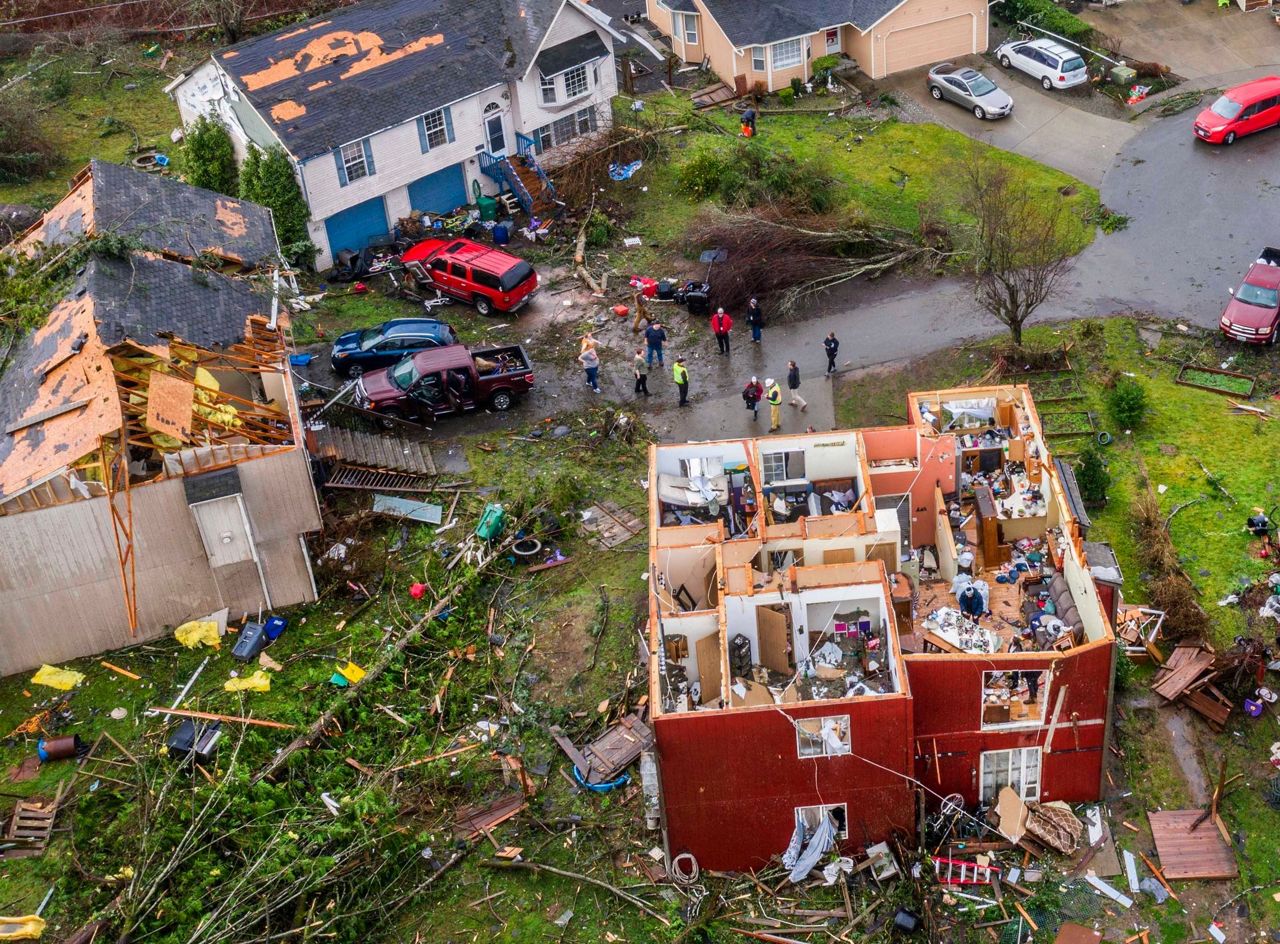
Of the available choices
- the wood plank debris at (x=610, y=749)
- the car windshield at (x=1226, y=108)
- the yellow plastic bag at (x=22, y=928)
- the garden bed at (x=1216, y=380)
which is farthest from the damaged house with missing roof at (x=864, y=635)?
the car windshield at (x=1226, y=108)

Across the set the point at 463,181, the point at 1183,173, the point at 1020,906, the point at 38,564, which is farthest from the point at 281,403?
the point at 1183,173

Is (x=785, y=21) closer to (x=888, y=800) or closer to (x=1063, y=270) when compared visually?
(x=1063, y=270)

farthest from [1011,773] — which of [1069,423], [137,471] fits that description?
[137,471]

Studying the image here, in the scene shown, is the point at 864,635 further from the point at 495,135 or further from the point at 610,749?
the point at 495,135

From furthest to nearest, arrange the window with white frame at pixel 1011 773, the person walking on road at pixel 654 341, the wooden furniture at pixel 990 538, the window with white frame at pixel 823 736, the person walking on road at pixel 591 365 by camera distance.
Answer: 1. the person walking on road at pixel 654 341
2. the person walking on road at pixel 591 365
3. the wooden furniture at pixel 990 538
4. the window with white frame at pixel 1011 773
5. the window with white frame at pixel 823 736

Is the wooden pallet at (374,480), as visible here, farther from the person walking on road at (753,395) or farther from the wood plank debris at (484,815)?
the wood plank debris at (484,815)

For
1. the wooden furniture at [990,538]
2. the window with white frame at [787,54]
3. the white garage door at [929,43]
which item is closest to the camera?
the wooden furniture at [990,538]
